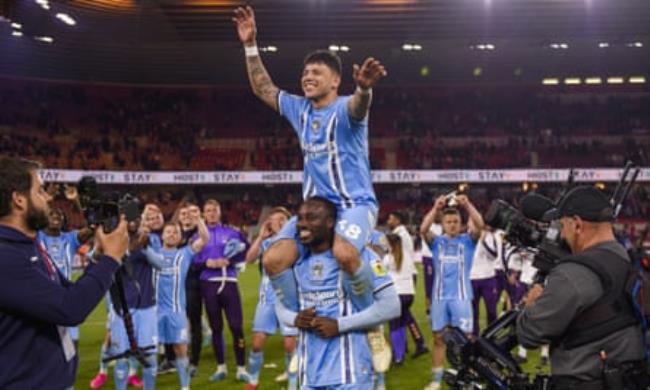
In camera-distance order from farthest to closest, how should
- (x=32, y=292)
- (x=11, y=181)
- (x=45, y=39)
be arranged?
(x=45, y=39)
(x=11, y=181)
(x=32, y=292)

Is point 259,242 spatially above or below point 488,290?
above

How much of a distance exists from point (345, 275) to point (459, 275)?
540 cm

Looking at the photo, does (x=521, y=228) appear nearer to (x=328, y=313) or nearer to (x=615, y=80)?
(x=328, y=313)

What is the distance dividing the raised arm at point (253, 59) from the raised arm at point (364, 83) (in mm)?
876

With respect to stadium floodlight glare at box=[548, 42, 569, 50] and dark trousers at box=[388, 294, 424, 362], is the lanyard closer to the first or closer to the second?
dark trousers at box=[388, 294, 424, 362]

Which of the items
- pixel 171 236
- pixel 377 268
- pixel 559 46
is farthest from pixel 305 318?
pixel 559 46

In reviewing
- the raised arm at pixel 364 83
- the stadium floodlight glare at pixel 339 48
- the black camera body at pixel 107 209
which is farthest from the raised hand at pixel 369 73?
the stadium floodlight glare at pixel 339 48

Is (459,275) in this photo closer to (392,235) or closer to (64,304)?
(392,235)

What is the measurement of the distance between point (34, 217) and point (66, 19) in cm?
2701

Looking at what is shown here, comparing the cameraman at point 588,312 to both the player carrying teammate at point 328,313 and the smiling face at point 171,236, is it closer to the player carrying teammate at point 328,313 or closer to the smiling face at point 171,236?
the player carrying teammate at point 328,313

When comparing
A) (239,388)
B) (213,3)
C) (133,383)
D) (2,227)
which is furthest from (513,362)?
(213,3)

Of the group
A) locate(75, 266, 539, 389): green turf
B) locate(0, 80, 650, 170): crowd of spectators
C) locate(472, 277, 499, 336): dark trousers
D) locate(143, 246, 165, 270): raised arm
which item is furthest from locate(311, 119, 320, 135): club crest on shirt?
locate(0, 80, 650, 170): crowd of spectators

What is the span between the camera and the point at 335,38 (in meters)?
29.8

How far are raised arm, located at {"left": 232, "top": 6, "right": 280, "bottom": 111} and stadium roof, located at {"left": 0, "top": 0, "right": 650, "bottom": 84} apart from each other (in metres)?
19.9
